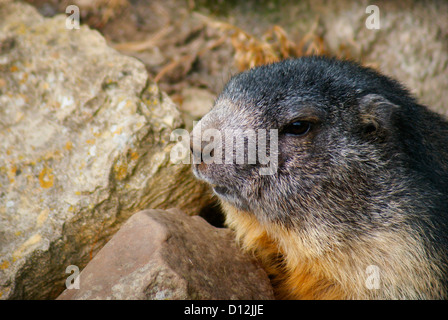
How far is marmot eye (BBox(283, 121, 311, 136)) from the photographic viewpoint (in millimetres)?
3648

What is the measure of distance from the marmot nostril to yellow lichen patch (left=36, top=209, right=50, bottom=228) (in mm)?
1611

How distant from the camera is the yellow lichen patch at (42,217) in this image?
400 centimetres

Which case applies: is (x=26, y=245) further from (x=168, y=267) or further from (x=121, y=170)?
(x=168, y=267)

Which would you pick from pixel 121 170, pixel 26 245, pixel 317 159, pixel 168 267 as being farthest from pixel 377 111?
pixel 26 245

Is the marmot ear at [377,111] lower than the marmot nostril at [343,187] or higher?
higher

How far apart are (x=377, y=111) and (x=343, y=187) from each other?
2.29ft

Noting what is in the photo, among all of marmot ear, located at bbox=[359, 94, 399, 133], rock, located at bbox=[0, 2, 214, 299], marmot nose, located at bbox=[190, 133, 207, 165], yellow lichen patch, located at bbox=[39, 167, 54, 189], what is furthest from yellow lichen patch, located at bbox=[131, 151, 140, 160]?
marmot ear, located at bbox=[359, 94, 399, 133]

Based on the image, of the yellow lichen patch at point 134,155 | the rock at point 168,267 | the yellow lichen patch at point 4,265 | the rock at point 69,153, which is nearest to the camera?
the rock at point 168,267

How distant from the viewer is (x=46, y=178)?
421cm

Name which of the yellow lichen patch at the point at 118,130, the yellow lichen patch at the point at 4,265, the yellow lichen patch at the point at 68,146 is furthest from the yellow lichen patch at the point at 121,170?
the yellow lichen patch at the point at 4,265

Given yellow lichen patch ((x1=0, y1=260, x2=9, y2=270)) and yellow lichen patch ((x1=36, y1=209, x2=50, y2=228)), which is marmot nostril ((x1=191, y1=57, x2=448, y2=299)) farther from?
yellow lichen patch ((x1=0, y1=260, x2=9, y2=270))

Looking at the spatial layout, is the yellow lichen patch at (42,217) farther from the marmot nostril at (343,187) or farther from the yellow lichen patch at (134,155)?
the marmot nostril at (343,187)

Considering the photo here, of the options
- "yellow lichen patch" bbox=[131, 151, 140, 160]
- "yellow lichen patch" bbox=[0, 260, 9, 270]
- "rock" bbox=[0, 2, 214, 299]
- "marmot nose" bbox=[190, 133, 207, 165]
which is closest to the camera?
"marmot nose" bbox=[190, 133, 207, 165]

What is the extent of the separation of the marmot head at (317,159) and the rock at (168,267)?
56 centimetres
